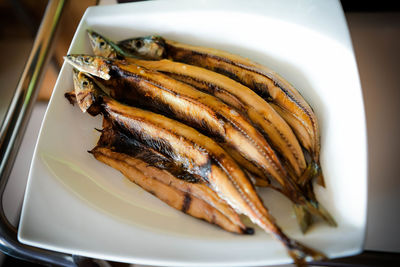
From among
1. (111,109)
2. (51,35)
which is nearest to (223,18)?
(111,109)

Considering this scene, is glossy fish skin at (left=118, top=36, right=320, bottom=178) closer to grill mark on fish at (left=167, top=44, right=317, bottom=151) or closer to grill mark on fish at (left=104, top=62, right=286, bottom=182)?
grill mark on fish at (left=167, top=44, right=317, bottom=151)

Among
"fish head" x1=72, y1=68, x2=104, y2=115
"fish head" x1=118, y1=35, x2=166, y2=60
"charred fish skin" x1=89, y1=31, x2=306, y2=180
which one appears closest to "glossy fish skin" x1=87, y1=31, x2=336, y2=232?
"charred fish skin" x1=89, y1=31, x2=306, y2=180

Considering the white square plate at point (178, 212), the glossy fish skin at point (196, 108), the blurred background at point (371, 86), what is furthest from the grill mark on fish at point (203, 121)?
the blurred background at point (371, 86)

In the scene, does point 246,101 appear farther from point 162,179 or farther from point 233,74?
point 162,179

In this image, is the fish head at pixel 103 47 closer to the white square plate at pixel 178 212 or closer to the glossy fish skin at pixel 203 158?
the white square plate at pixel 178 212

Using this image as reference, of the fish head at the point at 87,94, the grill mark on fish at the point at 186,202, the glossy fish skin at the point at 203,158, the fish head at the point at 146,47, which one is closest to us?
the glossy fish skin at the point at 203,158

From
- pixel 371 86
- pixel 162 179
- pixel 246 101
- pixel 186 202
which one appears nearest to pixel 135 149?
pixel 162 179
